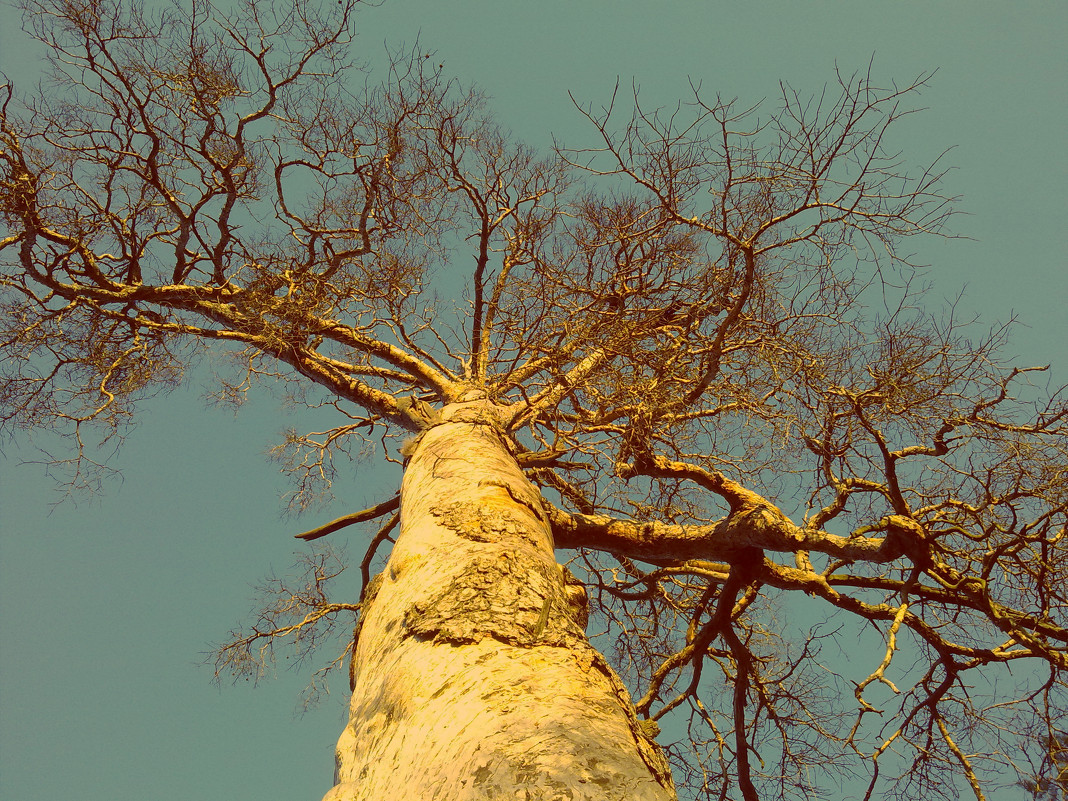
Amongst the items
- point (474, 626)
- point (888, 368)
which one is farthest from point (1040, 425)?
point (474, 626)

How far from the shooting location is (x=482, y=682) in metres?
1.51

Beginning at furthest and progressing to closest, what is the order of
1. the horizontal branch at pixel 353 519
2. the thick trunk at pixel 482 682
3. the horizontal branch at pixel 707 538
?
the horizontal branch at pixel 353 519 → the horizontal branch at pixel 707 538 → the thick trunk at pixel 482 682

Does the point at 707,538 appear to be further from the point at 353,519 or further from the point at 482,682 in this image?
the point at 482,682

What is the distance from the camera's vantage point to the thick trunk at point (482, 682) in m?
1.19

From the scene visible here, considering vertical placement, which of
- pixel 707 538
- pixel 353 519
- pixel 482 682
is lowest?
pixel 482 682

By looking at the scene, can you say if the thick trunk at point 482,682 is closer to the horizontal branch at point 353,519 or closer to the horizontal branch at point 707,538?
the horizontal branch at point 707,538

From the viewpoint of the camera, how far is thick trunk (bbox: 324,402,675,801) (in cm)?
119

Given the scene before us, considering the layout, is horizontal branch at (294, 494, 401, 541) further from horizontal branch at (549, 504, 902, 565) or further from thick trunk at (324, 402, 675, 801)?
thick trunk at (324, 402, 675, 801)

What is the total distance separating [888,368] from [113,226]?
510cm

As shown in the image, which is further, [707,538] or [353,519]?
[353,519]

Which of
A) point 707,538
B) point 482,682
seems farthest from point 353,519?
point 482,682

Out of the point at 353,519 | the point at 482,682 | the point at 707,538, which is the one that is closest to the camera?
the point at 482,682

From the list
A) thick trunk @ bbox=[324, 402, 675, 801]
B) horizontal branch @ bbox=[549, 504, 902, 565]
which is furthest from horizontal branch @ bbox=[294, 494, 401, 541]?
thick trunk @ bbox=[324, 402, 675, 801]

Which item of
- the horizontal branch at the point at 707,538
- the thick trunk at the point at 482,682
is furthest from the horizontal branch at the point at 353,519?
the thick trunk at the point at 482,682
